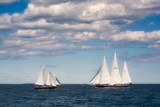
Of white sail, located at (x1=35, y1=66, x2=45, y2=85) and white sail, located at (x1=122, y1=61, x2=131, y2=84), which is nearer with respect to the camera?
white sail, located at (x1=35, y1=66, x2=45, y2=85)

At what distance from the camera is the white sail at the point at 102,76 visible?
16112cm

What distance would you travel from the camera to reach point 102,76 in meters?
163

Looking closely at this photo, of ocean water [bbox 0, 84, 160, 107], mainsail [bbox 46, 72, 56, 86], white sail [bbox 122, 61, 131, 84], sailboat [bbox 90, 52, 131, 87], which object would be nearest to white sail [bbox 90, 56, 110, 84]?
sailboat [bbox 90, 52, 131, 87]

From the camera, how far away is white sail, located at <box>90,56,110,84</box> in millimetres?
161125

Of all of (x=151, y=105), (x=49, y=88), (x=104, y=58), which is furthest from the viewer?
(x=49, y=88)

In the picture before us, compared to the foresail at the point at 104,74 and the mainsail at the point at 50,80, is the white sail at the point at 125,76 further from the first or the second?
the mainsail at the point at 50,80

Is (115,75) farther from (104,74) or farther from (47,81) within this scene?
(47,81)

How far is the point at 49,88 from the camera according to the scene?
6816 inches

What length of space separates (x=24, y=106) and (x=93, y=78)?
83200 millimetres

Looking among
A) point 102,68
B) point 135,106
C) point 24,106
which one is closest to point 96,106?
point 135,106

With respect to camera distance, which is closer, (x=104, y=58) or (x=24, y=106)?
(x=24, y=106)

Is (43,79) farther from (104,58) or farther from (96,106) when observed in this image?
(96,106)

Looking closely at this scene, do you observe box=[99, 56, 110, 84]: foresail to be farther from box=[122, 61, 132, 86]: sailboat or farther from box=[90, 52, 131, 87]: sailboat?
box=[122, 61, 132, 86]: sailboat

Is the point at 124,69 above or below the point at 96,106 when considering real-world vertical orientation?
above
